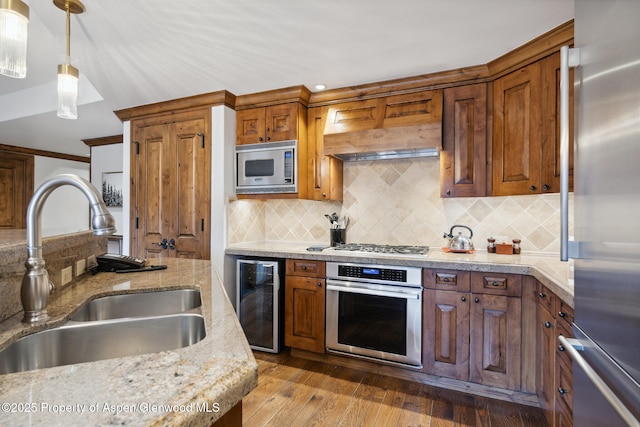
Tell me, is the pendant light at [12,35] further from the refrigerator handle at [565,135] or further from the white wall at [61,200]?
the white wall at [61,200]

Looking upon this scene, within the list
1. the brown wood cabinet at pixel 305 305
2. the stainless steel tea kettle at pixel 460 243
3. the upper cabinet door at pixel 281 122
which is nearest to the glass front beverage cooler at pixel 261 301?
the brown wood cabinet at pixel 305 305

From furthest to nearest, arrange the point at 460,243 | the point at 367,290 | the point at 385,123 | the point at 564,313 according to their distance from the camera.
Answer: the point at 385,123 → the point at 460,243 → the point at 367,290 → the point at 564,313

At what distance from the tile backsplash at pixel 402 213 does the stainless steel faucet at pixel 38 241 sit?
2066 millimetres

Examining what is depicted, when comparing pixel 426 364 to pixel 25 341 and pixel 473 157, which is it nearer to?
pixel 473 157

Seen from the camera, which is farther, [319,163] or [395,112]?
[319,163]

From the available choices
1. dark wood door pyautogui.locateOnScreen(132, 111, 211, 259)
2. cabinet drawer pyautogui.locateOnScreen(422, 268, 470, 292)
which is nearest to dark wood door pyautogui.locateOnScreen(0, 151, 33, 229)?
dark wood door pyautogui.locateOnScreen(132, 111, 211, 259)

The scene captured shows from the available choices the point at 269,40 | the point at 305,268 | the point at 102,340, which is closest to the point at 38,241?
the point at 102,340

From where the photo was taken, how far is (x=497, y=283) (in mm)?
2098

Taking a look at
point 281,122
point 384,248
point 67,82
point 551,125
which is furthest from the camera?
point 281,122

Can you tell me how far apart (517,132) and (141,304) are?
98.0 inches

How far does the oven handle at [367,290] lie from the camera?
229cm

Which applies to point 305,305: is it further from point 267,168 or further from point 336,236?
point 267,168

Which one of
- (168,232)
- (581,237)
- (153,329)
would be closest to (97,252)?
(153,329)

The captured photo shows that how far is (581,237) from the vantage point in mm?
978
